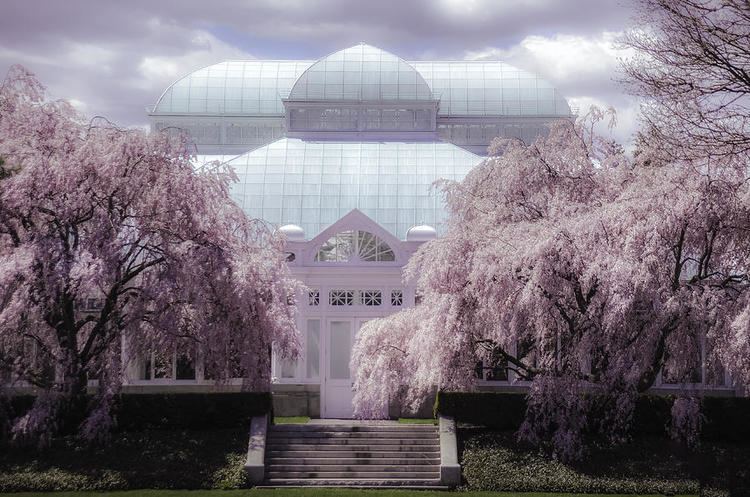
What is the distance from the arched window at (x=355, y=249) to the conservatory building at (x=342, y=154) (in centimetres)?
3

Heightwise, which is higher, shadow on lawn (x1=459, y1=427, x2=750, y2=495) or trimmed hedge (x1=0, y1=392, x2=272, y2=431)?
trimmed hedge (x1=0, y1=392, x2=272, y2=431)

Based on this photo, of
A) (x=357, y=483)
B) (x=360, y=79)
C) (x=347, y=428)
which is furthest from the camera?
(x=360, y=79)

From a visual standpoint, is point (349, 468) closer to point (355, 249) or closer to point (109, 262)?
point (109, 262)

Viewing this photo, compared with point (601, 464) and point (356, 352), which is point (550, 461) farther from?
point (356, 352)

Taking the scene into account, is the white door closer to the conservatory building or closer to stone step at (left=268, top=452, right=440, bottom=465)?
the conservatory building

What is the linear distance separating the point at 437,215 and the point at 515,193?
697 centimetres

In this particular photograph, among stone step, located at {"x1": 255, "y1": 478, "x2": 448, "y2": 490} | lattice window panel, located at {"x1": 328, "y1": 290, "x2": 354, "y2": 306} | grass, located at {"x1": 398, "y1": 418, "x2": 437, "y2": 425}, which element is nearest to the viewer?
stone step, located at {"x1": 255, "y1": 478, "x2": 448, "y2": 490}

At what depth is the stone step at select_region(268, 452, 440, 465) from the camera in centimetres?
2166

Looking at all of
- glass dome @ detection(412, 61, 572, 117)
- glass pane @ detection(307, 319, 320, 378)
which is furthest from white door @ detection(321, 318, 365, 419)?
glass dome @ detection(412, 61, 572, 117)

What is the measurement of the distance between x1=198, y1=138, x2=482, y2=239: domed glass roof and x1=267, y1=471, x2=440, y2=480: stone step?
982cm

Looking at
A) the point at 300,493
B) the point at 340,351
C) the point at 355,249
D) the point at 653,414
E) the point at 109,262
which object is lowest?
the point at 300,493

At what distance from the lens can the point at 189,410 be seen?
22.7 meters

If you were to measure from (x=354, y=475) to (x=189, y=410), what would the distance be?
397cm

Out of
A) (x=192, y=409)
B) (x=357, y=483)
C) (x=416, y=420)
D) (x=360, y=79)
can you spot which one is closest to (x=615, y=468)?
(x=357, y=483)
